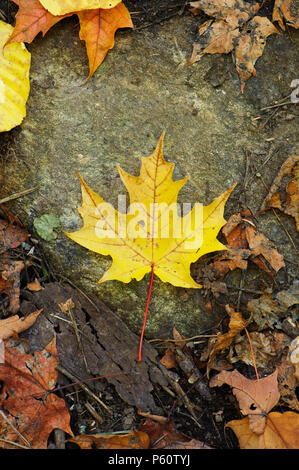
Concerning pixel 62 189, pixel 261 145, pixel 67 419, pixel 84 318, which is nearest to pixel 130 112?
pixel 62 189

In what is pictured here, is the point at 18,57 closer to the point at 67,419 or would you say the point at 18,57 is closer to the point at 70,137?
the point at 70,137

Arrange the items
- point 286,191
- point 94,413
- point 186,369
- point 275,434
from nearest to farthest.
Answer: point 275,434 < point 94,413 < point 186,369 < point 286,191

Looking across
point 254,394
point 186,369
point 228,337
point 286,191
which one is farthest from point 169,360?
point 286,191

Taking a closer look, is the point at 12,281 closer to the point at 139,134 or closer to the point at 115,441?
the point at 115,441

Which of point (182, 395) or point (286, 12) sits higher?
point (286, 12)

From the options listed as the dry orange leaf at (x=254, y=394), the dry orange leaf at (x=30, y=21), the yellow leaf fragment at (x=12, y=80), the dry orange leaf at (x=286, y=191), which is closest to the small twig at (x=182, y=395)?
the dry orange leaf at (x=254, y=394)

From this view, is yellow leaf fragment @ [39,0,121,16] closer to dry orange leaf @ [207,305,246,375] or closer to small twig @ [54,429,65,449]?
dry orange leaf @ [207,305,246,375]

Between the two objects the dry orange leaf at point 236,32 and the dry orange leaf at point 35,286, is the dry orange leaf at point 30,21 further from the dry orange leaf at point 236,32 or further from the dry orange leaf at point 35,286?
the dry orange leaf at point 35,286
